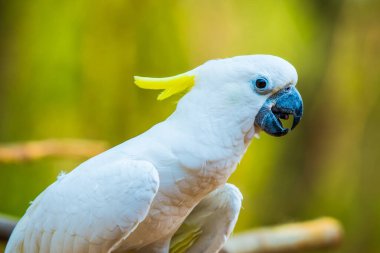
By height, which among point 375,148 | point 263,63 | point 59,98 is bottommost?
point 375,148

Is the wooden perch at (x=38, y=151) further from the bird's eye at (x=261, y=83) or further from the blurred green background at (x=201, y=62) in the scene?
the bird's eye at (x=261, y=83)

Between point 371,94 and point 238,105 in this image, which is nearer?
point 238,105

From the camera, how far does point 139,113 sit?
4.70 m

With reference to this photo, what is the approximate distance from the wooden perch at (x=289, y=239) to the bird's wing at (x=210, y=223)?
2.22 ft

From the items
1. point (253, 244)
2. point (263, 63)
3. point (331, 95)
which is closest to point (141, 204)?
point (263, 63)

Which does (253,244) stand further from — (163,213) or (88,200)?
(88,200)

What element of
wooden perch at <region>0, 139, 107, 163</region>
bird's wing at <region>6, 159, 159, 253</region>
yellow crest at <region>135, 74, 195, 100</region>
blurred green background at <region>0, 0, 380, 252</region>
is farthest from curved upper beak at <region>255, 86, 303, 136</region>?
blurred green background at <region>0, 0, 380, 252</region>

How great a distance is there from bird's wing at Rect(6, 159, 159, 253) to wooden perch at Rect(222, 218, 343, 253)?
1137 millimetres

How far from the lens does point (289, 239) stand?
3000 mm

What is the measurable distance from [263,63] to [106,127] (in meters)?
3.02

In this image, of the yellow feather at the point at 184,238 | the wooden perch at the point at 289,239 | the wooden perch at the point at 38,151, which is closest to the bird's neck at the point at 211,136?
the yellow feather at the point at 184,238

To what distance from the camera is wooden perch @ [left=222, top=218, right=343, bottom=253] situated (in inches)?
114

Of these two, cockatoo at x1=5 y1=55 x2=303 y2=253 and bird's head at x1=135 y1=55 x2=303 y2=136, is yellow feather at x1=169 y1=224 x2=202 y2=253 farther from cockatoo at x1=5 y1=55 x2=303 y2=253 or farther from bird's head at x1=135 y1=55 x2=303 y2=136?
bird's head at x1=135 y1=55 x2=303 y2=136

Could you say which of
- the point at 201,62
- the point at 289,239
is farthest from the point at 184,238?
the point at 201,62
